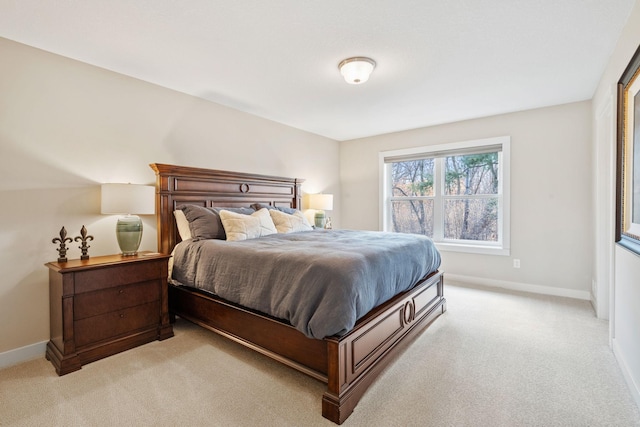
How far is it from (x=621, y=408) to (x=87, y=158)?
415 cm

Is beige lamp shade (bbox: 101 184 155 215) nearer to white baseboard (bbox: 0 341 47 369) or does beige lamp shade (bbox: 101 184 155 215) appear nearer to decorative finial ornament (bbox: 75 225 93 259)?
decorative finial ornament (bbox: 75 225 93 259)

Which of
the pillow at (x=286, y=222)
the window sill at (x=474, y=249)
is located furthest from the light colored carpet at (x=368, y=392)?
the window sill at (x=474, y=249)

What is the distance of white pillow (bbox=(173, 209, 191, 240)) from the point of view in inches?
118

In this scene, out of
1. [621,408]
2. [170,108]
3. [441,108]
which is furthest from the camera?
[441,108]

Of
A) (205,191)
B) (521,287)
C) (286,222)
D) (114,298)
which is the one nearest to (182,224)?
(205,191)

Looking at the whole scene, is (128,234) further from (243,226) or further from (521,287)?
(521,287)

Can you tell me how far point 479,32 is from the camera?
2.19 metres

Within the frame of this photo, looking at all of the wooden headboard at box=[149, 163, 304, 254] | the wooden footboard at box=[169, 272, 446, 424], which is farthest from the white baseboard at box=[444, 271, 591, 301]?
the wooden headboard at box=[149, 163, 304, 254]

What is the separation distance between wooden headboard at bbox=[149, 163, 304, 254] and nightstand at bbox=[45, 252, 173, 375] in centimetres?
51

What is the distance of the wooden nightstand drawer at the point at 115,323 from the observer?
2.21 metres

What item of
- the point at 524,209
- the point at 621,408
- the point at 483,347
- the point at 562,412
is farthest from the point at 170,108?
the point at 524,209

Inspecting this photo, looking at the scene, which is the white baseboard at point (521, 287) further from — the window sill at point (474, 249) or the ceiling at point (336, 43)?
the ceiling at point (336, 43)

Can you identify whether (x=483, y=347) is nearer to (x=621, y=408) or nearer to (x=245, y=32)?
(x=621, y=408)

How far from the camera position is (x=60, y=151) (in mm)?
2494
